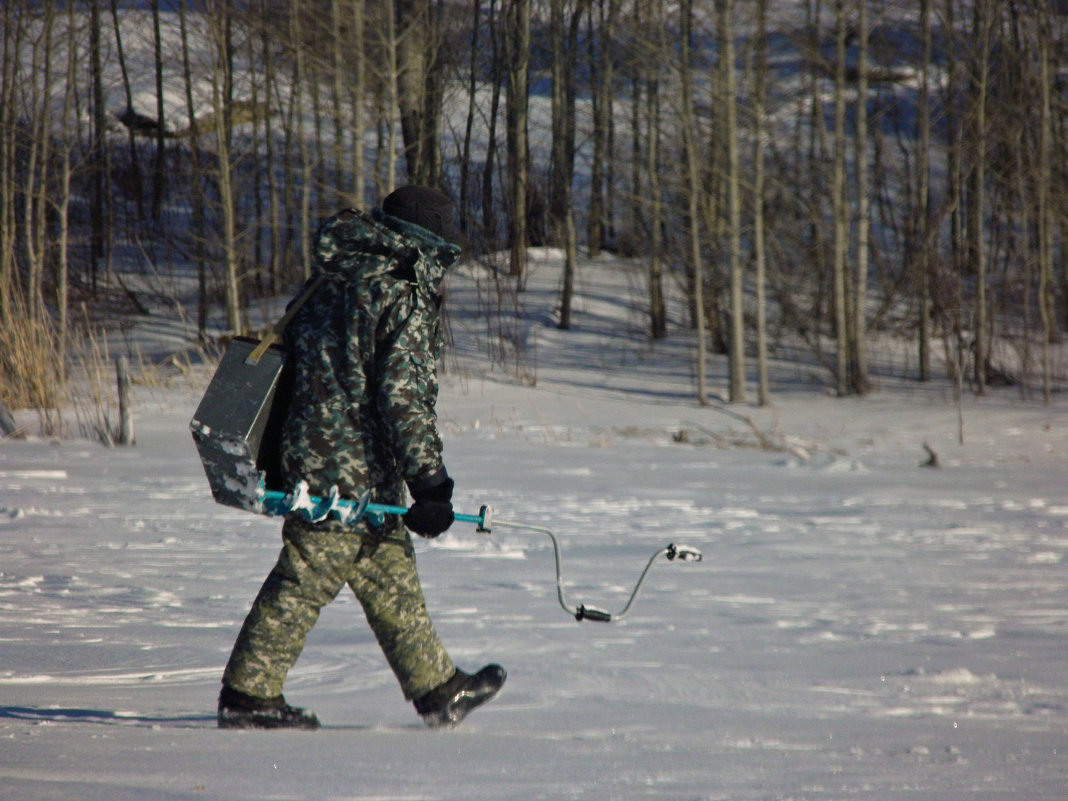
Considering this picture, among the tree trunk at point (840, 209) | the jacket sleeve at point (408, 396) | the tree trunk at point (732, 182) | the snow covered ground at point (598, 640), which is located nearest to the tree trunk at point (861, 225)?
the tree trunk at point (840, 209)

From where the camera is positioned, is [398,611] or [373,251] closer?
[373,251]

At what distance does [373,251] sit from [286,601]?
3.20 ft

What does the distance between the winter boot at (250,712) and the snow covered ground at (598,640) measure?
56 mm

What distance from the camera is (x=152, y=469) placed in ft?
30.1

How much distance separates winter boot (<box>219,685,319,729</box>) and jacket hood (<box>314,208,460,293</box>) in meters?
1.17

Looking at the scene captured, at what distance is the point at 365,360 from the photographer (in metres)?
3.01

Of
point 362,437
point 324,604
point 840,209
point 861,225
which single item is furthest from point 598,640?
point 840,209

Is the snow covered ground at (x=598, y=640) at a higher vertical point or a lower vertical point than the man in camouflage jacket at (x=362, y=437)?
lower

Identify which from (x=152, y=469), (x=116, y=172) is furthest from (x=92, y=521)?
(x=116, y=172)

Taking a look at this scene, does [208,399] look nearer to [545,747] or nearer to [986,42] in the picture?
[545,747]

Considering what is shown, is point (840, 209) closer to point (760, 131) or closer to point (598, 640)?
point (760, 131)

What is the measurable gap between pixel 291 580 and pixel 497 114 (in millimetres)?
25836

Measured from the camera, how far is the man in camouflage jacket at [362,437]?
2.97 m

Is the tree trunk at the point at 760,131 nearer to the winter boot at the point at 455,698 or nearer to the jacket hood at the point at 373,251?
the winter boot at the point at 455,698
